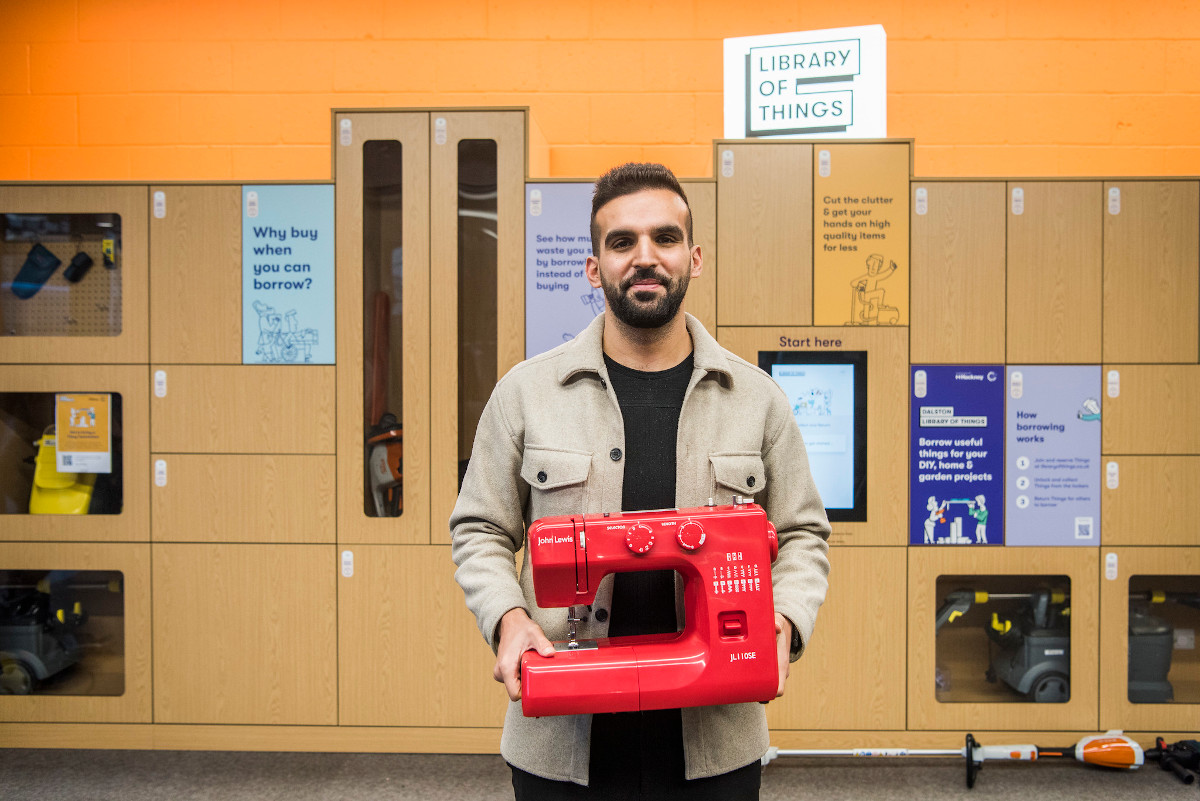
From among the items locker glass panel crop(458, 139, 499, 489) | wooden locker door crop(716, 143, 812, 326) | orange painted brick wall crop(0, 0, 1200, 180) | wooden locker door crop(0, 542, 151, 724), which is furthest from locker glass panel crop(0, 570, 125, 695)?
wooden locker door crop(716, 143, 812, 326)

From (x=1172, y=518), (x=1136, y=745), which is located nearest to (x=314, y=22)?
(x=1172, y=518)

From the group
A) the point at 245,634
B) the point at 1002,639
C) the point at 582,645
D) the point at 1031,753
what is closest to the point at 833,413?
the point at 1002,639

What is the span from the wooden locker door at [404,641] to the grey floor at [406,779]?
0.18 meters

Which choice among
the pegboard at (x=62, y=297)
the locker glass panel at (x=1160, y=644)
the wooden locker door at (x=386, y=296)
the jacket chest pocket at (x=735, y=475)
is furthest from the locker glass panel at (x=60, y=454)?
the locker glass panel at (x=1160, y=644)

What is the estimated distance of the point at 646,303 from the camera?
1236 millimetres

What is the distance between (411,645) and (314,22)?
274 cm

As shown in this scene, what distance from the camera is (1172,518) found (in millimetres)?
2791

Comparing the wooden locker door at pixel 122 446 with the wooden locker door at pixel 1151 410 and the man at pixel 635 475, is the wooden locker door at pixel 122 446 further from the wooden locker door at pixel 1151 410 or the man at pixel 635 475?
the wooden locker door at pixel 1151 410

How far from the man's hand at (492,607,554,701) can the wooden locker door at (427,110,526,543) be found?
168cm

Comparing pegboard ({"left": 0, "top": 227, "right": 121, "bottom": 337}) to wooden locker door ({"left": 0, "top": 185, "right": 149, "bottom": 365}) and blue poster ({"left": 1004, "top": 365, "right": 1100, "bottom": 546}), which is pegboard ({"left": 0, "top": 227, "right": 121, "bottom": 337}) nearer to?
wooden locker door ({"left": 0, "top": 185, "right": 149, "bottom": 365})

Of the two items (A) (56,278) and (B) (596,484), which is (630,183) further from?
(A) (56,278)

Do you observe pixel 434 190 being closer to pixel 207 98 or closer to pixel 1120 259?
pixel 207 98

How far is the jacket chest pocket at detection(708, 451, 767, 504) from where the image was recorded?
126cm

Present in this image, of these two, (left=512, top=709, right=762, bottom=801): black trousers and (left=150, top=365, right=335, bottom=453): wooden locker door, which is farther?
(left=150, top=365, right=335, bottom=453): wooden locker door
